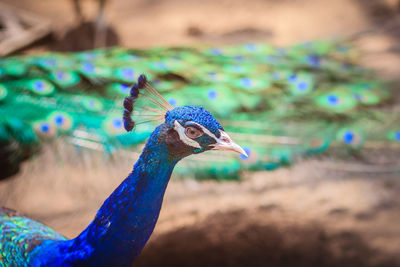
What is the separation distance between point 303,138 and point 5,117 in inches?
56.8

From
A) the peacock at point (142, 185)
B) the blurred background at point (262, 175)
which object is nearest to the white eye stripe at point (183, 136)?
the peacock at point (142, 185)

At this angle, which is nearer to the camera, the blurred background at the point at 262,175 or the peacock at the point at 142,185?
the peacock at the point at 142,185

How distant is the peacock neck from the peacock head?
2 cm

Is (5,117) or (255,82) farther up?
(255,82)

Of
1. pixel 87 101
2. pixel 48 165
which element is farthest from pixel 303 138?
pixel 48 165

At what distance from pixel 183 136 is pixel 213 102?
3.99ft

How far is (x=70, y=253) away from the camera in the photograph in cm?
94

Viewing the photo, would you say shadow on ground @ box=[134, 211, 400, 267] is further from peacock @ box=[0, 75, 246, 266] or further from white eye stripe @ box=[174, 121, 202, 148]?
white eye stripe @ box=[174, 121, 202, 148]

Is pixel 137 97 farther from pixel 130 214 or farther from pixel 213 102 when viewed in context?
pixel 213 102

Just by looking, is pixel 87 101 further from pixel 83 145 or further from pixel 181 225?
pixel 181 225

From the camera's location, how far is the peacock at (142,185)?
81 centimetres

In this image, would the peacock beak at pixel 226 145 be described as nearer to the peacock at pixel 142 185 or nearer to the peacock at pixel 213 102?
the peacock at pixel 142 185

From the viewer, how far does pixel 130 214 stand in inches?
34.3

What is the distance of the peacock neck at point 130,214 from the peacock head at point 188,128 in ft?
0.08
